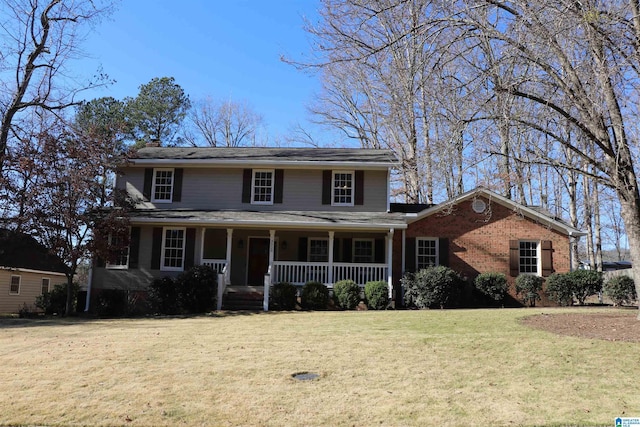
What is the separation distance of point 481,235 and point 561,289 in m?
3.31

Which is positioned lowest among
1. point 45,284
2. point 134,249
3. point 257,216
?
point 45,284

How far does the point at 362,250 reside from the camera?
2020 centimetres

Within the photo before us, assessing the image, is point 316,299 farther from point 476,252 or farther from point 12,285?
point 12,285

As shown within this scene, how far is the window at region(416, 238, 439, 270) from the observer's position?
19141 mm

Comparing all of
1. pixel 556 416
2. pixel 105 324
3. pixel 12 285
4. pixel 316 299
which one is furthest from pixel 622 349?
pixel 12 285

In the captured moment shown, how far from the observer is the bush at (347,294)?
1670 centimetres

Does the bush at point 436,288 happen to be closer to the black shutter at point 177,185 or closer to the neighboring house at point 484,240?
the neighboring house at point 484,240

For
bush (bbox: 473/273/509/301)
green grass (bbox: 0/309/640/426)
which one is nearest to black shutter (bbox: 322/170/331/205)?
bush (bbox: 473/273/509/301)

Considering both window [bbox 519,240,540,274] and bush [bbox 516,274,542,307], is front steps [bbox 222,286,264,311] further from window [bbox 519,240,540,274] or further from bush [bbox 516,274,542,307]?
window [bbox 519,240,540,274]

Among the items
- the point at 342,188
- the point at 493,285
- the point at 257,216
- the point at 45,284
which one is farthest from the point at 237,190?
the point at 45,284

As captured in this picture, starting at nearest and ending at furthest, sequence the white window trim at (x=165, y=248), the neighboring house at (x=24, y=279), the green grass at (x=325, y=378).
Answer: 1. the green grass at (x=325, y=378)
2. the white window trim at (x=165, y=248)
3. the neighboring house at (x=24, y=279)

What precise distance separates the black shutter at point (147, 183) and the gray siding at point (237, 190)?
0.14 metres

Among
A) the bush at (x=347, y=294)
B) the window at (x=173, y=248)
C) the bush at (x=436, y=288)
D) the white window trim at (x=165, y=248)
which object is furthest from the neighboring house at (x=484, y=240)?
the window at (x=173, y=248)

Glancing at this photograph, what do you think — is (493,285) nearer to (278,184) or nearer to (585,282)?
(585,282)
